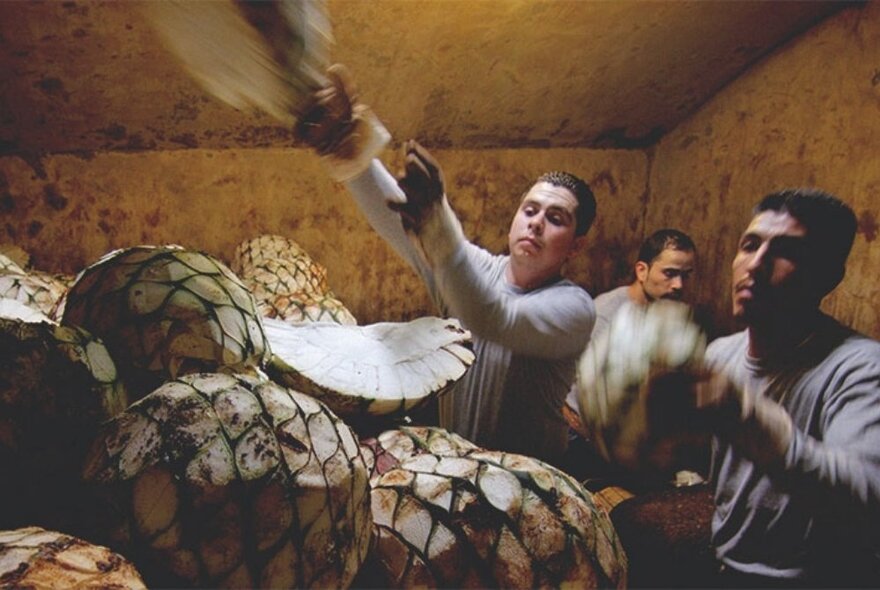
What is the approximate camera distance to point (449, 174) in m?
3.83

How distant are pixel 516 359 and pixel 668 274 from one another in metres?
2.00

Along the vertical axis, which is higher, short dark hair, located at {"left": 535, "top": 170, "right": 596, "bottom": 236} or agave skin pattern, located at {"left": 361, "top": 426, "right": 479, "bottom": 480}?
short dark hair, located at {"left": 535, "top": 170, "right": 596, "bottom": 236}

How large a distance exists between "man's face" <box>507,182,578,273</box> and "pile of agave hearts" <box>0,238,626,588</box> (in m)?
1.17

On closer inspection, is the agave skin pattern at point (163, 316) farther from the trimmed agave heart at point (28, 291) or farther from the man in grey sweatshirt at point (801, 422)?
the man in grey sweatshirt at point (801, 422)

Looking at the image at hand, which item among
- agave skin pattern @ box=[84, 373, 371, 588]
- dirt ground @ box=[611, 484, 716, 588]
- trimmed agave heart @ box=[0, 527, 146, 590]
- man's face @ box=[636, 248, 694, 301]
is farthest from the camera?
man's face @ box=[636, 248, 694, 301]

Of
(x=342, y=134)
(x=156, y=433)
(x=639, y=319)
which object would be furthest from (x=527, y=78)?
(x=156, y=433)

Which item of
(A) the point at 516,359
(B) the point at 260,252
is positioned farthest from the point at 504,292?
(B) the point at 260,252

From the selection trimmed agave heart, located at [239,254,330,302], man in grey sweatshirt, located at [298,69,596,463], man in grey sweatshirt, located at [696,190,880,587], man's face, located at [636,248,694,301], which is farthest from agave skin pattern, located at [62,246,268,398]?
man's face, located at [636,248,694,301]

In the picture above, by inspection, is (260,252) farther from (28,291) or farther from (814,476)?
(814,476)

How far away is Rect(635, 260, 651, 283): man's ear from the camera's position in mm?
3870

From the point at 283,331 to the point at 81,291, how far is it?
429 millimetres

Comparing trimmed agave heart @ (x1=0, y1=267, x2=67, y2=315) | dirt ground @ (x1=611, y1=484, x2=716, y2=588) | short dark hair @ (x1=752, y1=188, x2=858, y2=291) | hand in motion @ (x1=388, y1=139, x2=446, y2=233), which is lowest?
dirt ground @ (x1=611, y1=484, x2=716, y2=588)

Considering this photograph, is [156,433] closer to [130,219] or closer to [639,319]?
[639,319]

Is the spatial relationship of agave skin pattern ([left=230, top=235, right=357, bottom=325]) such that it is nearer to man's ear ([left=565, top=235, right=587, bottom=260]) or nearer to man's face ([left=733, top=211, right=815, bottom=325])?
man's ear ([left=565, top=235, right=587, bottom=260])
